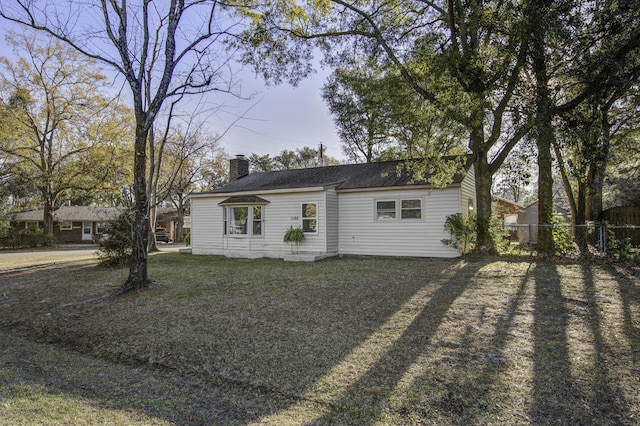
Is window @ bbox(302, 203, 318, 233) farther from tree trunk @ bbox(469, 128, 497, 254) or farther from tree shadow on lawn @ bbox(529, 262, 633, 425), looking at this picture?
tree shadow on lawn @ bbox(529, 262, 633, 425)

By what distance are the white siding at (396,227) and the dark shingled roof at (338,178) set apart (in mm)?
418

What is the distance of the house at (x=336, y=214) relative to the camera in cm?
1269

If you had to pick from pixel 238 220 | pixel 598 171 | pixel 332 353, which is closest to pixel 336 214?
pixel 238 220

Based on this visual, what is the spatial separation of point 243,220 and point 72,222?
87.2ft

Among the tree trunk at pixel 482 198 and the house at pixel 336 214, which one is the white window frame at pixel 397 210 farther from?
the tree trunk at pixel 482 198

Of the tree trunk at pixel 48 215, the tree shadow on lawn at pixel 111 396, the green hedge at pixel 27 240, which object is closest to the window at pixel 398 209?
the tree shadow on lawn at pixel 111 396

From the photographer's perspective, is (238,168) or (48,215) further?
(48,215)

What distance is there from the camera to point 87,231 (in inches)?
1355

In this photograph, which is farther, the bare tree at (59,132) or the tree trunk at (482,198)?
the bare tree at (59,132)

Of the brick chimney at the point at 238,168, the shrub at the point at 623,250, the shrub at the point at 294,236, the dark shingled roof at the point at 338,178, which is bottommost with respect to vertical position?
the shrub at the point at 623,250

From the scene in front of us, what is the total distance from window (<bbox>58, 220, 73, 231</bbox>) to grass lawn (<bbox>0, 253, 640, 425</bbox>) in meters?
28.4

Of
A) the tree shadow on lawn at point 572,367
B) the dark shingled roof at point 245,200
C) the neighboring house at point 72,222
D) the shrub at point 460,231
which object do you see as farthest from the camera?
the neighboring house at point 72,222

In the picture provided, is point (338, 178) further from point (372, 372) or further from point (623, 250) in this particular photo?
point (372, 372)

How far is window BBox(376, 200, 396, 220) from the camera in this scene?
525 inches
